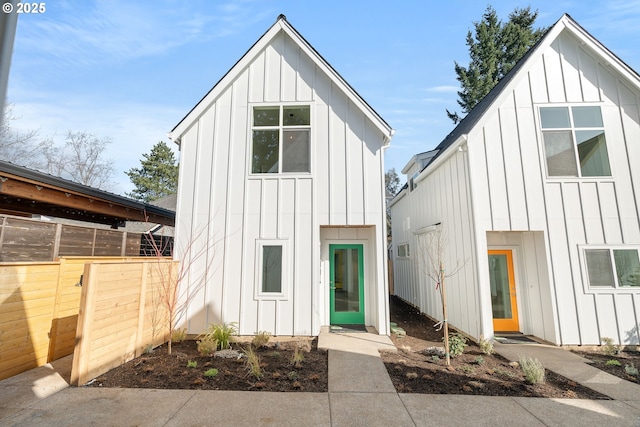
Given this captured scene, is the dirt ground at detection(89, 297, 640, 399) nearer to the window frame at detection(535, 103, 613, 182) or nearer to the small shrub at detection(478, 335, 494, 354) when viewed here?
the small shrub at detection(478, 335, 494, 354)

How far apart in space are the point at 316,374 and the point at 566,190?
7199mm

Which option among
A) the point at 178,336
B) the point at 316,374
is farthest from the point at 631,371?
the point at 178,336

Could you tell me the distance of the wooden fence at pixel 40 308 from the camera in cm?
439

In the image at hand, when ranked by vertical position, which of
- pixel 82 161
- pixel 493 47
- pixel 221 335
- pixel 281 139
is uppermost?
pixel 493 47

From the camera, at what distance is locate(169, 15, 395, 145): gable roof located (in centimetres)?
716

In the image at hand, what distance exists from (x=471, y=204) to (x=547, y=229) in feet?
6.11

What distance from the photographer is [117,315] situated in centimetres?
495

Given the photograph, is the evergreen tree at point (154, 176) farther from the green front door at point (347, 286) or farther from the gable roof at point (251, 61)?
the green front door at point (347, 286)

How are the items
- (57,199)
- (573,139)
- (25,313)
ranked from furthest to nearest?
(573,139), (57,199), (25,313)

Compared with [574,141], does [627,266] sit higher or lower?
lower

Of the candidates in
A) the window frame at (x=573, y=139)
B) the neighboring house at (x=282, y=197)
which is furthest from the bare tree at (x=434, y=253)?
the window frame at (x=573, y=139)

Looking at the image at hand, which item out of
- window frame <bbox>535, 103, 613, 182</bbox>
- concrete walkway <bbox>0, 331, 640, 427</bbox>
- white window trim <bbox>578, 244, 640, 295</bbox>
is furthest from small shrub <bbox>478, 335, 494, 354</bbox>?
window frame <bbox>535, 103, 613, 182</bbox>

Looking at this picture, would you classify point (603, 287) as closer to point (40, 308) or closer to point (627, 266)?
point (627, 266)

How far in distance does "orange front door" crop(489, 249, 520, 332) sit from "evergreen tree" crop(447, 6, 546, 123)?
16325mm
